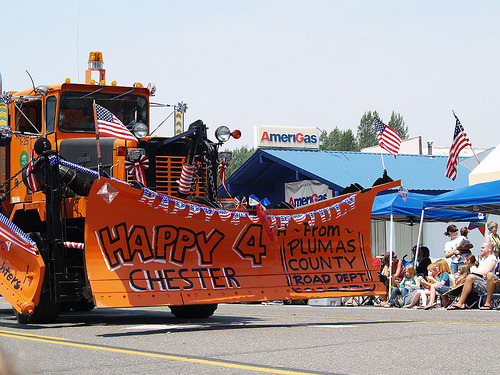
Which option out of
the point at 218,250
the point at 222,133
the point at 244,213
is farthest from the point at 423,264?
the point at 218,250

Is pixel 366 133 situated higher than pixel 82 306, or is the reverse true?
pixel 366 133

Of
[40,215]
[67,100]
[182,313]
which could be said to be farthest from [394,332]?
[67,100]

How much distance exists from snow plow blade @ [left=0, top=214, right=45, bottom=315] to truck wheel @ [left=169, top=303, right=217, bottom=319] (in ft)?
8.49

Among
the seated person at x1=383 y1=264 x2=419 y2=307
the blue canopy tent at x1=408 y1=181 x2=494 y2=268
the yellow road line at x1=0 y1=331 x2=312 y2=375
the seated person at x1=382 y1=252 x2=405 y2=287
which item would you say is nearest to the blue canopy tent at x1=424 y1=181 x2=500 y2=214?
the blue canopy tent at x1=408 y1=181 x2=494 y2=268

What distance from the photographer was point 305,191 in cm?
3181

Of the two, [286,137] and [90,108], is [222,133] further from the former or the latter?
[286,137]

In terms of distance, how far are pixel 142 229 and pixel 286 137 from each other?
32826mm

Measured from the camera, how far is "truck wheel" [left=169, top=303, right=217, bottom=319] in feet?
38.1

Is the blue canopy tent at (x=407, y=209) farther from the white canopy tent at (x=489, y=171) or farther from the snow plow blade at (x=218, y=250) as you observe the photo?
the snow plow blade at (x=218, y=250)

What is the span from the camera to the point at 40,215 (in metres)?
10.6

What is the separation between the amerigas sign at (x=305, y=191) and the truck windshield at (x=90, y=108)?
58.2 feet

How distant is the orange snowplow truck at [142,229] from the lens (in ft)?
31.1

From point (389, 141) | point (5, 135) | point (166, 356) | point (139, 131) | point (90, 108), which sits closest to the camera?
point (166, 356)

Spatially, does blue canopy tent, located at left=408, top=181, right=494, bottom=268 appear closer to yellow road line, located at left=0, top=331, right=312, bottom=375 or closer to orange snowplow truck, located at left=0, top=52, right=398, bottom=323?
orange snowplow truck, located at left=0, top=52, right=398, bottom=323
